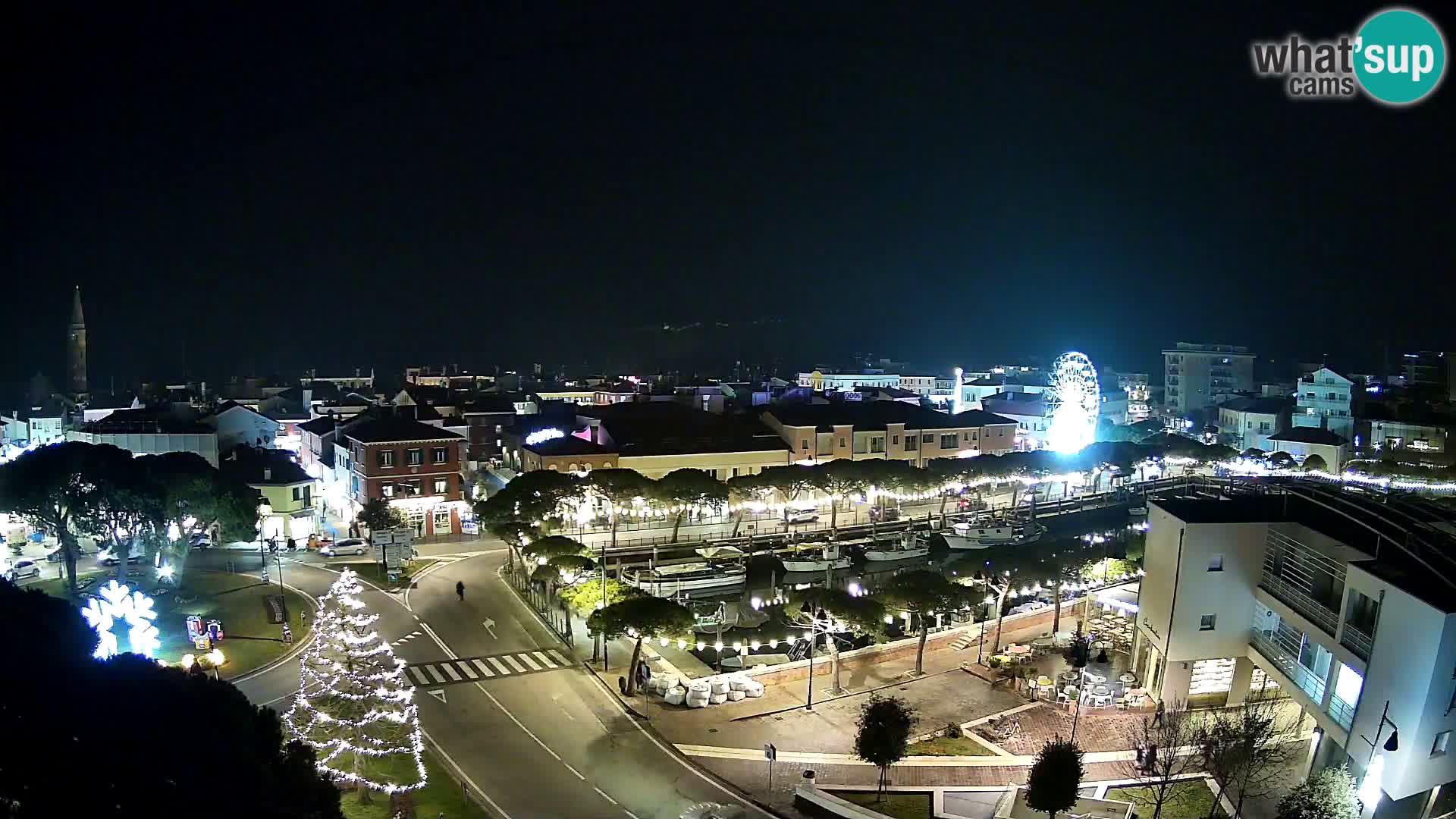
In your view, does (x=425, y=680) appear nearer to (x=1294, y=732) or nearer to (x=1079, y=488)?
(x=1294, y=732)

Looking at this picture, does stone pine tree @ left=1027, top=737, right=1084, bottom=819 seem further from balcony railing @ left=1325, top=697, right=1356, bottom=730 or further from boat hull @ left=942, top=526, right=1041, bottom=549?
boat hull @ left=942, top=526, right=1041, bottom=549

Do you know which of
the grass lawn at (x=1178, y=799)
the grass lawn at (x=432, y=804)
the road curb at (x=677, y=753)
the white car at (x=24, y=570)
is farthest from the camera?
the white car at (x=24, y=570)

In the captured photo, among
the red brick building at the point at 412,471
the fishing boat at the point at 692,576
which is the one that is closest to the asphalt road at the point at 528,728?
the fishing boat at the point at 692,576

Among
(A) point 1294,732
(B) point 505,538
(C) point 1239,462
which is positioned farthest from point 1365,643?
(C) point 1239,462


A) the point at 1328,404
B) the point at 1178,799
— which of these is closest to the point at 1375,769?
the point at 1178,799

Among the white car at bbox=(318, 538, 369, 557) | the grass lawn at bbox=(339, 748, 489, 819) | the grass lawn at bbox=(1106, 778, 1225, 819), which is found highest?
the grass lawn at bbox=(339, 748, 489, 819)

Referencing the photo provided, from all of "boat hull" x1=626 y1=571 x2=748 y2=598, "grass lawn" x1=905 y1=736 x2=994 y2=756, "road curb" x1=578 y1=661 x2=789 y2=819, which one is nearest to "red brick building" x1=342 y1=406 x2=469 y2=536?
"boat hull" x1=626 y1=571 x2=748 y2=598

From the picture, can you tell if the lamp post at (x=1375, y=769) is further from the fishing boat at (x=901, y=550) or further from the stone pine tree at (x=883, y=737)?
the fishing boat at (x=901, y=550)
